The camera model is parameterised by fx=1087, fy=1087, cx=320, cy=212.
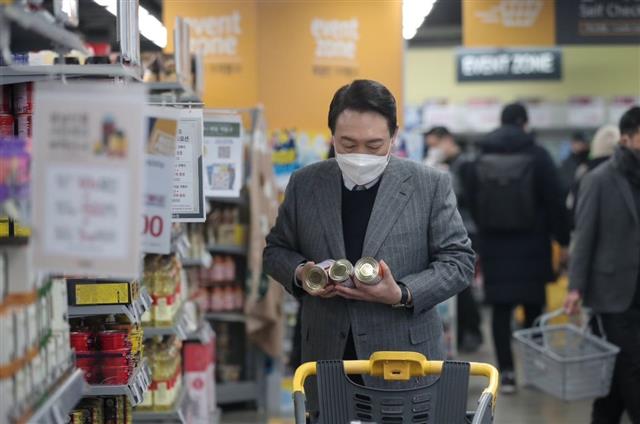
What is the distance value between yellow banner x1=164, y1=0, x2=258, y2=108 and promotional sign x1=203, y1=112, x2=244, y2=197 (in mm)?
3014

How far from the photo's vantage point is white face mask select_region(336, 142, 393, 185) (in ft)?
12.9

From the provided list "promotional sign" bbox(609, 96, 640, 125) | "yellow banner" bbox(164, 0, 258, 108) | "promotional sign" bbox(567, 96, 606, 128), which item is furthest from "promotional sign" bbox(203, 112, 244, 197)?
"promotional sign" bbox(609, 96, 640, 125)

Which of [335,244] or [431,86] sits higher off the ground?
[431,86]

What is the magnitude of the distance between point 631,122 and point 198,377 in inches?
111

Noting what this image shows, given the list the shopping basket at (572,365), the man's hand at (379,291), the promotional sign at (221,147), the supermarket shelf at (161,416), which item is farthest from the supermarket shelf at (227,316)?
the man's hand at (379,291)

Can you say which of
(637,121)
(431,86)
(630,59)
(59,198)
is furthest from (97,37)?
(59,198)

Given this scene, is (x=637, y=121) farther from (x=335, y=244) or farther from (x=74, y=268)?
(x=74, y=268)

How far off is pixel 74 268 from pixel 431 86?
1329 cm

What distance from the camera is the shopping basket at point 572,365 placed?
5609 millimetres

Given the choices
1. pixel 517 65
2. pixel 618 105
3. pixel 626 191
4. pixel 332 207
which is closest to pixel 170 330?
pixel 332 207

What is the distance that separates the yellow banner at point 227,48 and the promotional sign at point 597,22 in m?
2.61

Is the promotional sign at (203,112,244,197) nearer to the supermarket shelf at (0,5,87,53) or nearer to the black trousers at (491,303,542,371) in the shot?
the supermarket shelf at (0,5,87,53)

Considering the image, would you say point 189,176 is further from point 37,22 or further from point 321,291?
point 37,22

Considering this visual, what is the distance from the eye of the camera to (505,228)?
Answer: 8.17m
